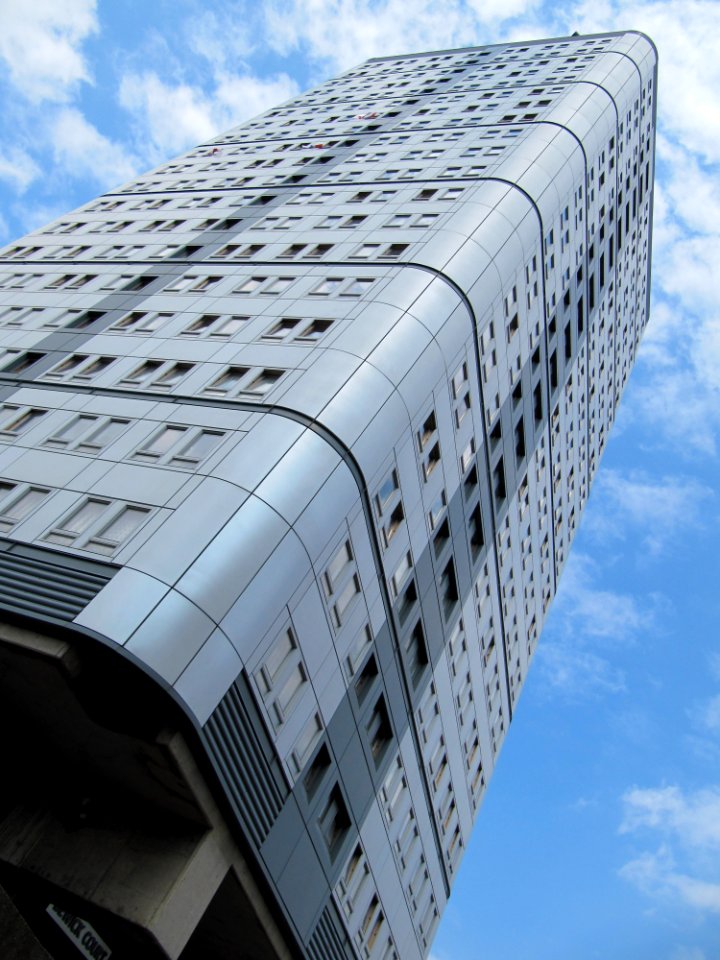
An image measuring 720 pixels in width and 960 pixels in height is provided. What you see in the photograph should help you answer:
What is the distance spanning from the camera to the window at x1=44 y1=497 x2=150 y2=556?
1661 centimetres

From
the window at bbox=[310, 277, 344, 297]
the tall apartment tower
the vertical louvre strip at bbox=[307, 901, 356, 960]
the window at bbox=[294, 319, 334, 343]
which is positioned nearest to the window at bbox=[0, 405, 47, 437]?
the tall apartment tower

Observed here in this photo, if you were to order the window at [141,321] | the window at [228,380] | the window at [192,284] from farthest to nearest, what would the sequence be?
the window at [192,284] < the window at [141,321] < the window at [228,380]

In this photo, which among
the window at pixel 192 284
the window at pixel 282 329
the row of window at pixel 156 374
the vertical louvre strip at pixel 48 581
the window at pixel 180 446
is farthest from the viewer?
the window at pixel 192 284

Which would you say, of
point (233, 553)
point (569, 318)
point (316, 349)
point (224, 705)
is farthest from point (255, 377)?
point (569, 318)

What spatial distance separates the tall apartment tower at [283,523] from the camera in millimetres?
15617

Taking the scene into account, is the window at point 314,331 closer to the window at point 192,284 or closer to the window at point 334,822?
the window at point 192,284

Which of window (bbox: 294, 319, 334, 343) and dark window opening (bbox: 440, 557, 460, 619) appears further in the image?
dark window opening (bbox: 440, 557, 460, 619)

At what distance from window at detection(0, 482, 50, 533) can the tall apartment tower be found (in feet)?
0.26

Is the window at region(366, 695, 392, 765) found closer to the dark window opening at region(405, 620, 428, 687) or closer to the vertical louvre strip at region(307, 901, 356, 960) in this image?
the dark window opening at region(405, 620, 428, 687)

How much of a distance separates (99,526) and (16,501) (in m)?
2.94

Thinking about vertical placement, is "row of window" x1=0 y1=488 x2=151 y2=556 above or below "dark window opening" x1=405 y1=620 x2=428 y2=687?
below

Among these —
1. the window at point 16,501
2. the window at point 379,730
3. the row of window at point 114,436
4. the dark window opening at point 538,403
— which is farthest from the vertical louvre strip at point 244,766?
the dark window opening at point 538,403

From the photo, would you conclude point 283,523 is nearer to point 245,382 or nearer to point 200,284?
point 245,382

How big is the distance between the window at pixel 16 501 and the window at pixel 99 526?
3.95 ft
